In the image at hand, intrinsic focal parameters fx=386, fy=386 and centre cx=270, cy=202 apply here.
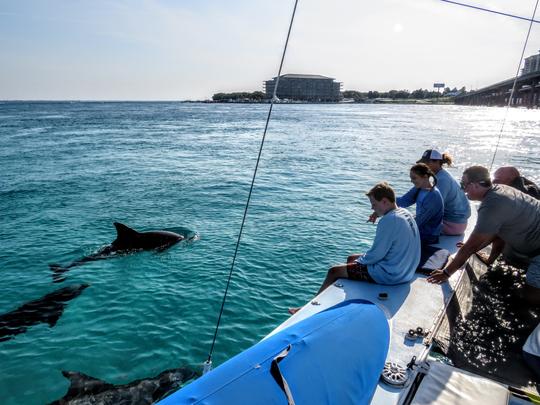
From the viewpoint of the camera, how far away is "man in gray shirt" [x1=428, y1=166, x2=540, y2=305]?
16.8 ft

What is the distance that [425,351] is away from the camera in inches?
157

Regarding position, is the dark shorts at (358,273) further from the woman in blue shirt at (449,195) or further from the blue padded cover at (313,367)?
the woman in blue shirt at (449,195)

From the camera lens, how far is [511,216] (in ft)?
17.0

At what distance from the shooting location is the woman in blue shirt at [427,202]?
6.70 metres

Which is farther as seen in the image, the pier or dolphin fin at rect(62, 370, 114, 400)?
the pier

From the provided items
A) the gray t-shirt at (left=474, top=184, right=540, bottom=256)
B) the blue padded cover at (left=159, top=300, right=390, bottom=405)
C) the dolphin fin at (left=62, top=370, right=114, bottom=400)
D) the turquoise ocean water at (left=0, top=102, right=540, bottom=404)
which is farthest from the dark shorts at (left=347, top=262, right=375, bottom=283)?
the dolphin fin at (left=62, top=370, right=114, bottom=400)

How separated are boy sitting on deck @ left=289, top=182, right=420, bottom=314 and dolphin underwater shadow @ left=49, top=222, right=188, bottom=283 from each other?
7.67m

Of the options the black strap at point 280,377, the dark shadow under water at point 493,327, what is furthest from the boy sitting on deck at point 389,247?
the black strap at point 280,377

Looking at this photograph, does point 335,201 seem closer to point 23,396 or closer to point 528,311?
point 528,311

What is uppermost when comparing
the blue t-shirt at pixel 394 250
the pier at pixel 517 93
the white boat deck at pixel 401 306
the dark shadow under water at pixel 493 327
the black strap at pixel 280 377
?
the black strap at pixel 280 377

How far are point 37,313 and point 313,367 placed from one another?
25.6 feet

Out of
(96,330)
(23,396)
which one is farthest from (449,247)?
(23,396)

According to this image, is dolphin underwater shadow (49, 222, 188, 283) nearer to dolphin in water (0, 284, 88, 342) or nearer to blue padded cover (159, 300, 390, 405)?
dolphin in water (0, 284, 88, 342)

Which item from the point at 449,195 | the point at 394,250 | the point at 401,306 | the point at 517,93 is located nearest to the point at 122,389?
the point at 401,306
